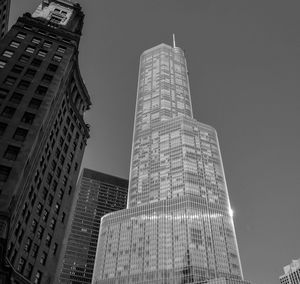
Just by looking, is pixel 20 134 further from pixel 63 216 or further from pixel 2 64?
pixel 63 216

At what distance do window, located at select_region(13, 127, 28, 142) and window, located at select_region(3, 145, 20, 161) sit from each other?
1941 mm

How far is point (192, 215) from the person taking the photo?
180500 millimetres

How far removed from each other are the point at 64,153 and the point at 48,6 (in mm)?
47464

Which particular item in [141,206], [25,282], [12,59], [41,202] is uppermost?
[141,206]

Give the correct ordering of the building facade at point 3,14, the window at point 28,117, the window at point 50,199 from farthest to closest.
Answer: the building facade at point 3,14 < the window at point 50,199 < the window at point 28,117

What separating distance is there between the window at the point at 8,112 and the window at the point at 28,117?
179 centimetres

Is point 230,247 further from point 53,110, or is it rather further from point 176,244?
point 53,110

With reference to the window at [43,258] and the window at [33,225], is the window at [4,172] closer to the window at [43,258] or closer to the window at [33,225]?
the window at [33,225]

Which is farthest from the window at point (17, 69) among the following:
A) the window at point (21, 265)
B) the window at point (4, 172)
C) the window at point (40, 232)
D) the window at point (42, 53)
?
the window at point (21, 265)

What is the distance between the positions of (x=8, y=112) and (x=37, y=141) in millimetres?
6572

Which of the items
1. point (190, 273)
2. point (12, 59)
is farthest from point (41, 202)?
point (190, 273)

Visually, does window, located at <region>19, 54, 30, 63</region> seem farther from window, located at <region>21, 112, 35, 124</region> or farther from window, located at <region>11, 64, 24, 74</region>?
window, located at <region>21, 112, 35, 124</region>

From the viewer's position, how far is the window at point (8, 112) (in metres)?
49.2

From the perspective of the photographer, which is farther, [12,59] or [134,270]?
[134,270]
